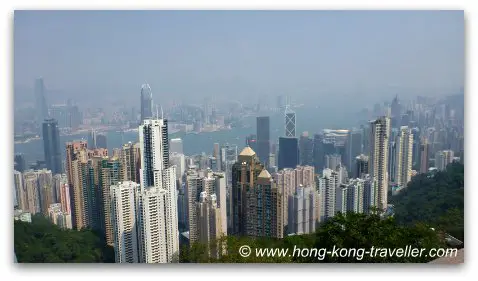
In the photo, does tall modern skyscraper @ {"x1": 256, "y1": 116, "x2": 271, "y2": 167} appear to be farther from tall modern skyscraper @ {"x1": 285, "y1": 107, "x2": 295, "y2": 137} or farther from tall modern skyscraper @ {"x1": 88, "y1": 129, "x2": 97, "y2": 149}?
tall modern skyscraper @ {"x1": 88, "y1": 129, "x2": 97, "y2": 149}

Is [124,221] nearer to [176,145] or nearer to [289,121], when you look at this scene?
[176,145]

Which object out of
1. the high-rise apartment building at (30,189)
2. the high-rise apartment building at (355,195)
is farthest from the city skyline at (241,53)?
the high-rise apartment building at (355,195)

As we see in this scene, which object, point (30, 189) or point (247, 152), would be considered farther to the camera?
point (247, 152)

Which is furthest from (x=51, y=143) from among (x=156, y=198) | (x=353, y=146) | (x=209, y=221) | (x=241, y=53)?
(x=353, y=146)

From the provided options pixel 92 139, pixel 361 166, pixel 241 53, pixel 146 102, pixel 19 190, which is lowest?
pixel 19 190

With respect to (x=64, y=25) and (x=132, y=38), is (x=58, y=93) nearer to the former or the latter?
(x=64, y=25)
